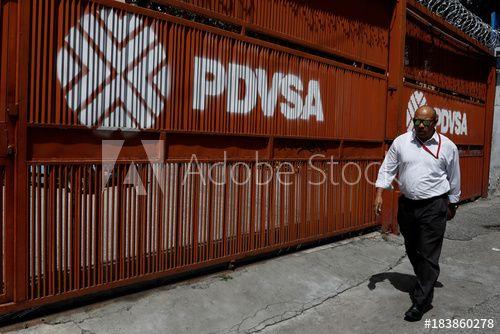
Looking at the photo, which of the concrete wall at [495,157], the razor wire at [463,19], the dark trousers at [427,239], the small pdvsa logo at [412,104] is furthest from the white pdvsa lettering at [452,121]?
the dark trousers at [427,239]

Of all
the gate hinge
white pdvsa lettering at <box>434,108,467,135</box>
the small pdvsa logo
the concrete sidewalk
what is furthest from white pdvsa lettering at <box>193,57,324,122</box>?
white pdvsa lettering at <box>434,108,467,135</box>

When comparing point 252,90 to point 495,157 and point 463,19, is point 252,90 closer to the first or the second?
point 463,19

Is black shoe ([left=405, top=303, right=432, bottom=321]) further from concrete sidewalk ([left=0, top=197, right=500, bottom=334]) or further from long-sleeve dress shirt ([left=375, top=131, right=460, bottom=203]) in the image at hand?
long-sleeve dress shirt ([left=375, top=131, right=460, bottom=203])

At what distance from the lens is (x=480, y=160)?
36.5 ft

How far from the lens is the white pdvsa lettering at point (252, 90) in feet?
14.5

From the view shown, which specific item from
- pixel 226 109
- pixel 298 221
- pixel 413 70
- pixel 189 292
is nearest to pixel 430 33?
pixel 413 70

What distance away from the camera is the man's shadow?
16.2 feet

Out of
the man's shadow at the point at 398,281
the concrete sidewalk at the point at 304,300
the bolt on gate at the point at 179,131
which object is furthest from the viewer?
the man's shadow at the point at 398,281

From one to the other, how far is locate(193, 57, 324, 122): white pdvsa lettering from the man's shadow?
6.58ft

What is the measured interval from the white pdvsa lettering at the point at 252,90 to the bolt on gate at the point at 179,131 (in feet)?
0.06

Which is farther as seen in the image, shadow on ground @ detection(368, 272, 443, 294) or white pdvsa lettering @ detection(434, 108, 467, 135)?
white pdvsa lettering @ detection(434, 108, 467, 135)

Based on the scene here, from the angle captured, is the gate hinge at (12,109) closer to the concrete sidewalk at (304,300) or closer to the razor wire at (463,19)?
the concrete sidewalk at (304,300)

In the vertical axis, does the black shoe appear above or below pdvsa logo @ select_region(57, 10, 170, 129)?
below

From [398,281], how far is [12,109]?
414 centimetres
